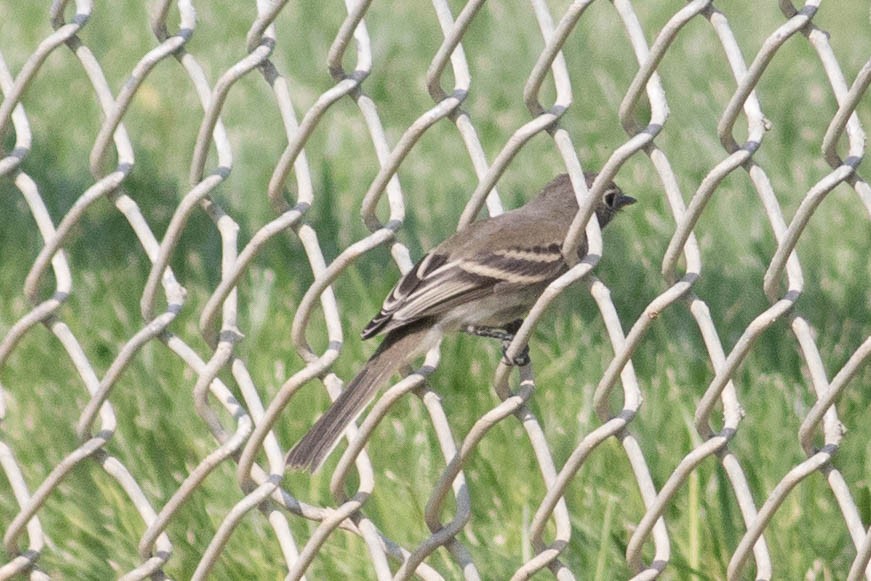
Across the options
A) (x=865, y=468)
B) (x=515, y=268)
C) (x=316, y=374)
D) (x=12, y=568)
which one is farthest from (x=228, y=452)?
(x=865, y=468)

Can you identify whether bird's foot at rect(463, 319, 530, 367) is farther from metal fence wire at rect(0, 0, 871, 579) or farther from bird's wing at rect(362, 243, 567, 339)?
metal fence wire at rect(0, 0, 871, 579)

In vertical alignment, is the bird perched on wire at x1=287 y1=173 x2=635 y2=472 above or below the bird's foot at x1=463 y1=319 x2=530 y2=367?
above

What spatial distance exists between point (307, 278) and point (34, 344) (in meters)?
1.01

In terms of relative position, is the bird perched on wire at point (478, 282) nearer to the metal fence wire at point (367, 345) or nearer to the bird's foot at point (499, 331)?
the bird's foot at point (499, 331)

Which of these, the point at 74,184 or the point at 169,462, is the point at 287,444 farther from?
the point at 74,184

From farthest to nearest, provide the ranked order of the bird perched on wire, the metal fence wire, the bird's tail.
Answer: the bird perched on wire
the bird's tail
the metal fence wire

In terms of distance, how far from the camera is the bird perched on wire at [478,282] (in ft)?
12.6

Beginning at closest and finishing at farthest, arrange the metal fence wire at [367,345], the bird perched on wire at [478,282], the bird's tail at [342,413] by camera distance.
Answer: the metal fence wire at [367,345]
the bird's tail at [342,413]
the bird perched on wire at [478,282]

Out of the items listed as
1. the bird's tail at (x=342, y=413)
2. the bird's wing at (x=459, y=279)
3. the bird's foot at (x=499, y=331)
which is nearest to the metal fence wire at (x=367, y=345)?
the bird's tail at (x=342, y=413)

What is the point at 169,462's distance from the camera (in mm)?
4387

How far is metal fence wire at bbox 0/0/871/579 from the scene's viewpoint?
8.76 feet

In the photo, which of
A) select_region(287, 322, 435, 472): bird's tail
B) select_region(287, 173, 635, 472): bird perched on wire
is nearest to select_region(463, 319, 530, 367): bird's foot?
select_region(287, 173, 635, 472): bird perched on wire

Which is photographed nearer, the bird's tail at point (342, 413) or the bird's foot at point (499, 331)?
the bird's tail at point (342, 413)

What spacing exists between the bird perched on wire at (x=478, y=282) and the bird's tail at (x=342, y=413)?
0.04 feet
